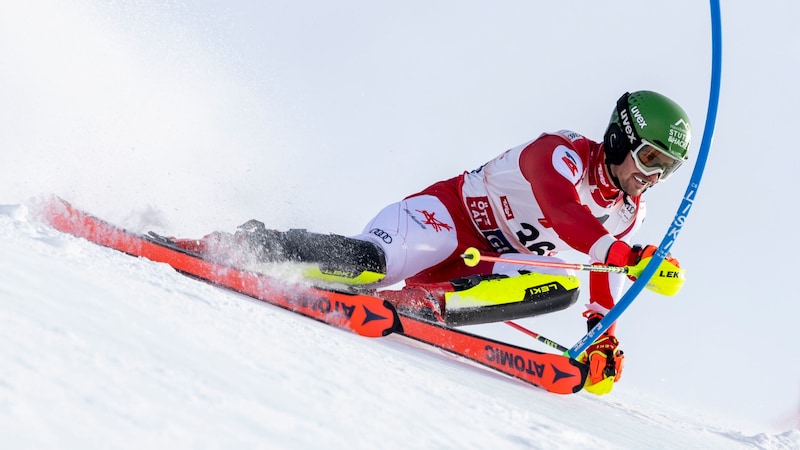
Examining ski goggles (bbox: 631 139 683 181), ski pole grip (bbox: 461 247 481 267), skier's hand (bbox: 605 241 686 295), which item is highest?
ski goggles (bbox: 631 139 683 181)

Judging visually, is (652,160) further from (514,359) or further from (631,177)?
(514,359)

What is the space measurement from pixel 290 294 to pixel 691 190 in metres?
2.12

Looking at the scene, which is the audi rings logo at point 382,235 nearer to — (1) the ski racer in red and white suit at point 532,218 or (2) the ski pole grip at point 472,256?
(1) the ski racer in red and white suit at point 532,218

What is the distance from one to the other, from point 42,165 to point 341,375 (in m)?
2.52

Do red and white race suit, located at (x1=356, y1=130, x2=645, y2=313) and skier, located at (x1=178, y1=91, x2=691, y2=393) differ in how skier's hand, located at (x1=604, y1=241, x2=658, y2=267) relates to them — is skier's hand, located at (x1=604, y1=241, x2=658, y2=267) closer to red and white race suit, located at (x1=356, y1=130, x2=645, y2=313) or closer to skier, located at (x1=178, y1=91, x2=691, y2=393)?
skier, located at (x1=178, y1=91, x2=691, y2=393)

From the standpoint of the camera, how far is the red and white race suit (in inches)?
180

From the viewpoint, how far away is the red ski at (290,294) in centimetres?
382

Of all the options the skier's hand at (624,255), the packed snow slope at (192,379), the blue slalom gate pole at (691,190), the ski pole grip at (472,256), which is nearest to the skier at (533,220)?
the skier's hand at (624,255)

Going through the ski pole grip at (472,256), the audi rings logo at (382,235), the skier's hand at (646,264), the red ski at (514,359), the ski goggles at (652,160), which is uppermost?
the ski goggles at (652,160)

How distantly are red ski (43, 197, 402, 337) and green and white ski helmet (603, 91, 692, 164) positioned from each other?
5.45ft

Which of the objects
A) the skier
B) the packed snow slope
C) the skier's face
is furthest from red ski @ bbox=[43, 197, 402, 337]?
the skier's face

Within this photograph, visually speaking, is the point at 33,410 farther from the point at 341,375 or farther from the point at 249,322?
the point at 249,322

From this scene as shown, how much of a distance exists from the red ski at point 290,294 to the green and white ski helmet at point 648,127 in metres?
1.66

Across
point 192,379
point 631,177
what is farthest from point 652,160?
point 192,379
